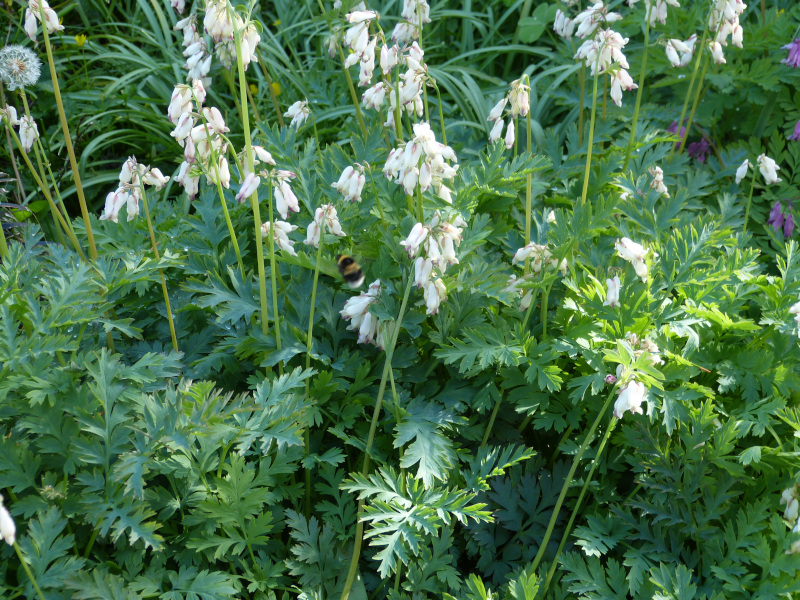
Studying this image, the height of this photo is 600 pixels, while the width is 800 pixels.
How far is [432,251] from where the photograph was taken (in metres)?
2.43

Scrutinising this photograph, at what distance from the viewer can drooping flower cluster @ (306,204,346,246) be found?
2631mm

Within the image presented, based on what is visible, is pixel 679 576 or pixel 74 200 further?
pixel 74 200

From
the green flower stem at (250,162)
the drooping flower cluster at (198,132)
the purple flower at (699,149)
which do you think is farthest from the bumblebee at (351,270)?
the purple flower at (699,149)

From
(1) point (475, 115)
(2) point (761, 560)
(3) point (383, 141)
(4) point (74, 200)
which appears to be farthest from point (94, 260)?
(1) point (475, 115)

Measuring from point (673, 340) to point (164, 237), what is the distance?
7.95ft

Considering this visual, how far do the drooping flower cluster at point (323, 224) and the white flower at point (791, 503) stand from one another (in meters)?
1.67

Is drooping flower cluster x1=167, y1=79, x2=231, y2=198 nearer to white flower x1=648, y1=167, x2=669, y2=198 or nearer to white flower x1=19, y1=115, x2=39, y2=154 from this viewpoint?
white flower x1=19, y1=115, x2=39, y2=154

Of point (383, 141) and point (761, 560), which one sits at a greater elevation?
point (383, 141)

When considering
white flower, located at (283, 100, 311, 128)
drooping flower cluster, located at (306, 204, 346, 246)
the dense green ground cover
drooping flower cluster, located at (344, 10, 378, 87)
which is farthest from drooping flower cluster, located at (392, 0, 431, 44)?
drooping flower cluster, located at (306, 204, 346, 246)

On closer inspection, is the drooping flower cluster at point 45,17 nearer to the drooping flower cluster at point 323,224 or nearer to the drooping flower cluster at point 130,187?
the drooping flower cluster at point 130,187

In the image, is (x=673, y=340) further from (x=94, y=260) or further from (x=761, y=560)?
(x=94, y=260)

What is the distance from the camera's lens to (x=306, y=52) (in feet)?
20.0

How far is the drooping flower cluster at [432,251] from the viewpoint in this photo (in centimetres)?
244

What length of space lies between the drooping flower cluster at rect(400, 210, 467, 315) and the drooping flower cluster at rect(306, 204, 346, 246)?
0.27 m
